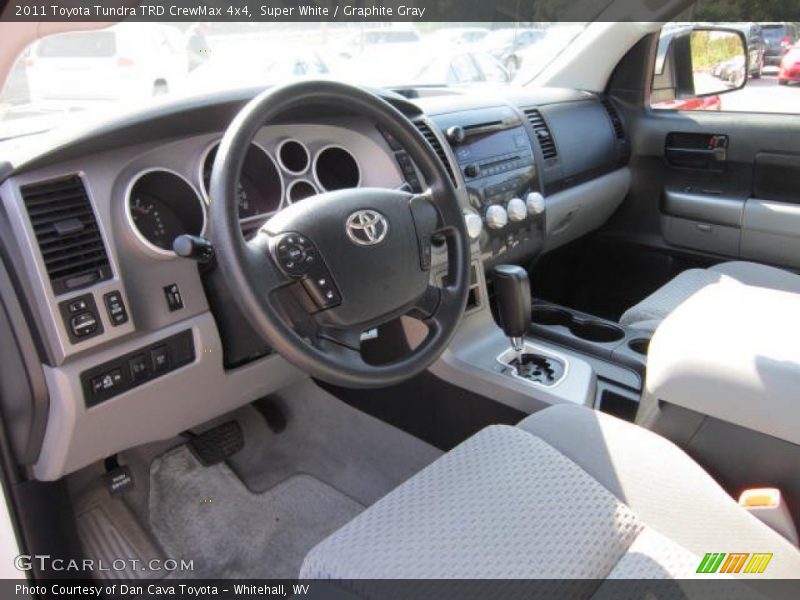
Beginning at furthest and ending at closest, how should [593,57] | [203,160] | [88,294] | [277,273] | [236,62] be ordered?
[593,57] < [236,62] < [203,160] < [88,294] < [277,273]

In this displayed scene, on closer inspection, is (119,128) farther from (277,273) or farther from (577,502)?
(577,502)

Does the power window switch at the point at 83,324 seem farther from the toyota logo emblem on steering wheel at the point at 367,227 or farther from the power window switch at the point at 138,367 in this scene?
the toyota logo emblem on steering wheel at the point at 367,227

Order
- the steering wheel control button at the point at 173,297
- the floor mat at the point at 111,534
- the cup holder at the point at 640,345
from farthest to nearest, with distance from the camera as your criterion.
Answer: the cup holder at the point at 640,345
the floor mat at the point at 111,534
the steering wheel control button at the point at 173,297

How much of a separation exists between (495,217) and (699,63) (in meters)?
1.51

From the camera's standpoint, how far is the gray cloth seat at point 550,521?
1004 mm

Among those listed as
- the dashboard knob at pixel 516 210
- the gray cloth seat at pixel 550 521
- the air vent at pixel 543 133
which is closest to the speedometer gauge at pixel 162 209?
the gray cloth seat at pixel 550 521

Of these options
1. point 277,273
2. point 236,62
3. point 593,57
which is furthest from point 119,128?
point 593,57

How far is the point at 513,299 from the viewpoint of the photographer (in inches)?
72.2

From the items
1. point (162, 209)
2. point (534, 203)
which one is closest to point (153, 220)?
point (162, 209)

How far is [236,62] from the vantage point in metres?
2.06

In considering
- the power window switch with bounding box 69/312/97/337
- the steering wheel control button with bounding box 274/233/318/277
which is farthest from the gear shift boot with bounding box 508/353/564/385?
the power window switch with bounding box 69/312/97/337

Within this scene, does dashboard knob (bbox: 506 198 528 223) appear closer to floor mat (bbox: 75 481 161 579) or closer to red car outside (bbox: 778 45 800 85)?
red car outside (bbox: 778 45 800 85)

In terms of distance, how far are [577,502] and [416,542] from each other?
0.27 m

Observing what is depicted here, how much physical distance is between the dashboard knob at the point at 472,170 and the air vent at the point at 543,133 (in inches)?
19.0
